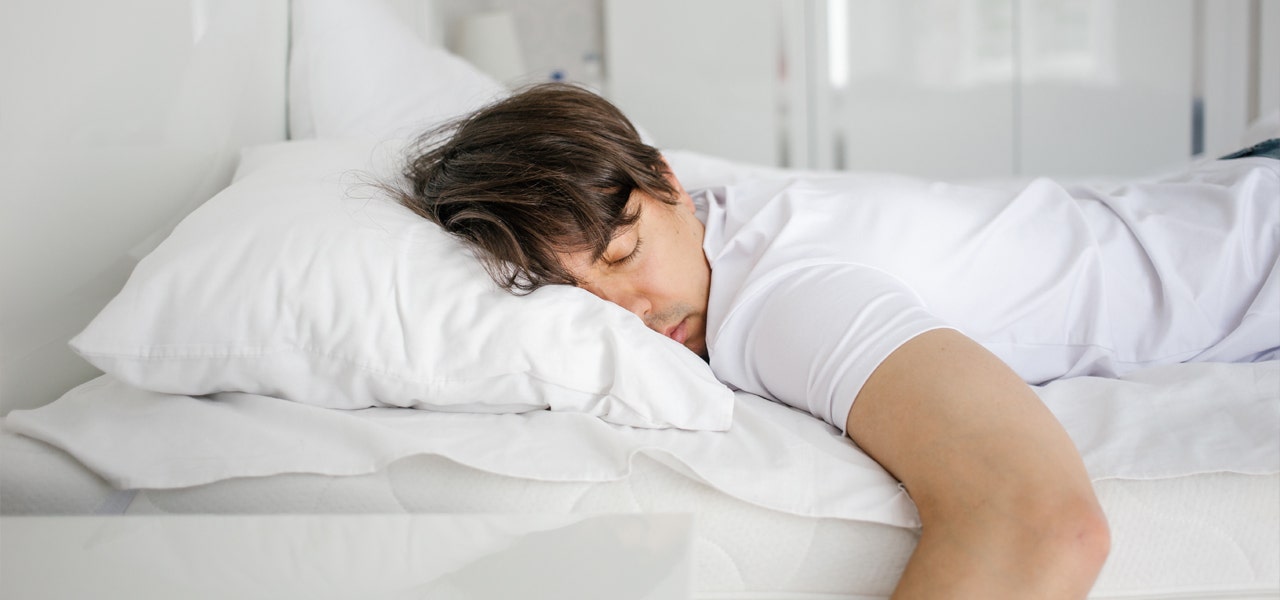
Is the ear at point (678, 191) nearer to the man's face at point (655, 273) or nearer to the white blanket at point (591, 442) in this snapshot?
the man's face at point (655, 273)

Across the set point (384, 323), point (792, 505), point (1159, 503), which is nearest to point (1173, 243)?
point (1159, 503)

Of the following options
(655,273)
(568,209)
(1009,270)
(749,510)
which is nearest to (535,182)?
(568,209)

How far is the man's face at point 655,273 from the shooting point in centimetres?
101

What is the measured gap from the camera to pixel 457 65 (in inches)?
65.6

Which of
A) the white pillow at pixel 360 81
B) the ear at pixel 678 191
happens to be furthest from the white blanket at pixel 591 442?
the white pillow at pixel 360 81

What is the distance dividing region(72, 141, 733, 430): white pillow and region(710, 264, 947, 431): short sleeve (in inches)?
2.7

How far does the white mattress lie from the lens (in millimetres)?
768

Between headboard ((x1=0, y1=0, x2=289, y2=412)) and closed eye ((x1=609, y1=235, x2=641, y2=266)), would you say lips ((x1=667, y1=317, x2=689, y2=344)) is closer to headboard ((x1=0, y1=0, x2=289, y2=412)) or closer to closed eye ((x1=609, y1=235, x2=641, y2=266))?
closed eye ((x1=609, y1=235, x2=641, y2=266))

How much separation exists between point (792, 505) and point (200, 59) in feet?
3.19

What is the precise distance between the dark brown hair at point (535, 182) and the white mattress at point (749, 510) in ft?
0.73

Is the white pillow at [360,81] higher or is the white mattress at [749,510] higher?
the white pillow at [360,81]

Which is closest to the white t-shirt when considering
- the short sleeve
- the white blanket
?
the short sleeve

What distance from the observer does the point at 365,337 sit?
85 cm

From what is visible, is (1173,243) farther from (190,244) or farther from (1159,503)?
(190,244)
